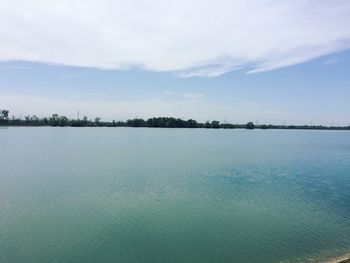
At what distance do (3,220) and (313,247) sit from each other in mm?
16054

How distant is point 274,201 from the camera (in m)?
21.6

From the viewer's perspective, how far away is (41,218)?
17031mm

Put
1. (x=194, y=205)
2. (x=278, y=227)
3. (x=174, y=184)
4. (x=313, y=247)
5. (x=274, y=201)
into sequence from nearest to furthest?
(x=313, y=247)
(x=278, y=227)
(x=194, y=205)
(x=274, y=201)
(x=174, y=184)

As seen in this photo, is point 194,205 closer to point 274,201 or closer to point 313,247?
point 274,201

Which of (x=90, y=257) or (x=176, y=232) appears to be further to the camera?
(x=176, y=232)

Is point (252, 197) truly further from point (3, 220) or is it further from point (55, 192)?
point (3, 220)

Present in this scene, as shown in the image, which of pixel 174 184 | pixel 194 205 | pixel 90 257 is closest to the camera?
pixel 90 257

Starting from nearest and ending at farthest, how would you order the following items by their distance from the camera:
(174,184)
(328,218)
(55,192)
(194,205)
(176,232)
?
(176,232) → (328,218) → (194,205) → (55,192) → (174,184)

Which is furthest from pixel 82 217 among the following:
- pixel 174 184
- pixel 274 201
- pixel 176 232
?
pixel 274 201

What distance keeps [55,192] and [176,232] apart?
12.0 m

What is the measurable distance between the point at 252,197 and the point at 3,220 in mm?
16333

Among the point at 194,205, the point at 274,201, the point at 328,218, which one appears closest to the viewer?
the point at 328,218

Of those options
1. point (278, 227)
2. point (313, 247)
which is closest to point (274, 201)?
point (278, 227)

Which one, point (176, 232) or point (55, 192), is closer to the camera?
point (176, 232)
